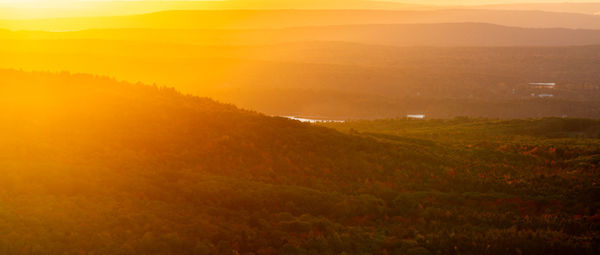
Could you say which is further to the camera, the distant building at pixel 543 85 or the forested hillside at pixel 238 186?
the distant building at pixel 543 85

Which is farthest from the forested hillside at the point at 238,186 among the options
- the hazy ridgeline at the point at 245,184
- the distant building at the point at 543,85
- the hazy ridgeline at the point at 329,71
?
the distant building at the point at 543,85

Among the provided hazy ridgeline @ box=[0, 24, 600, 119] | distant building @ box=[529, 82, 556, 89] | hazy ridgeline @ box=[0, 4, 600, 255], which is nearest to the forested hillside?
hazy ridgeline @ box=[0, 4, 600, 255]

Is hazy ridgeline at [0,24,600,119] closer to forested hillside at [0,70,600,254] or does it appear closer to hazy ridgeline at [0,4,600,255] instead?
hazy ridgeline at [0,4,600,255]

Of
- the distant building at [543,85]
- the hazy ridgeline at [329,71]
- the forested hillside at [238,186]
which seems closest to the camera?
the forested hillside at [238,186]

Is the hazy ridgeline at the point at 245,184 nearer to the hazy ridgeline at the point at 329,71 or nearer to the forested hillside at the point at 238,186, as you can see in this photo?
the forested hillside at the point at 238,186

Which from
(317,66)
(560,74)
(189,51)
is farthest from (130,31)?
(560,74)

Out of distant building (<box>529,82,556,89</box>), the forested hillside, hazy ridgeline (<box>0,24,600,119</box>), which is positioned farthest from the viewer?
distant building (<box>529,82,556,89</box>)

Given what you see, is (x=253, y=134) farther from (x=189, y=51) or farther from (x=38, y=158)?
(x=189, y=51)

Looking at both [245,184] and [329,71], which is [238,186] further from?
[329,71]

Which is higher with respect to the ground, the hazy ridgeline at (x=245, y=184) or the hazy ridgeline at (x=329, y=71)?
the hazy ridgeline at (x=329, y=71)
